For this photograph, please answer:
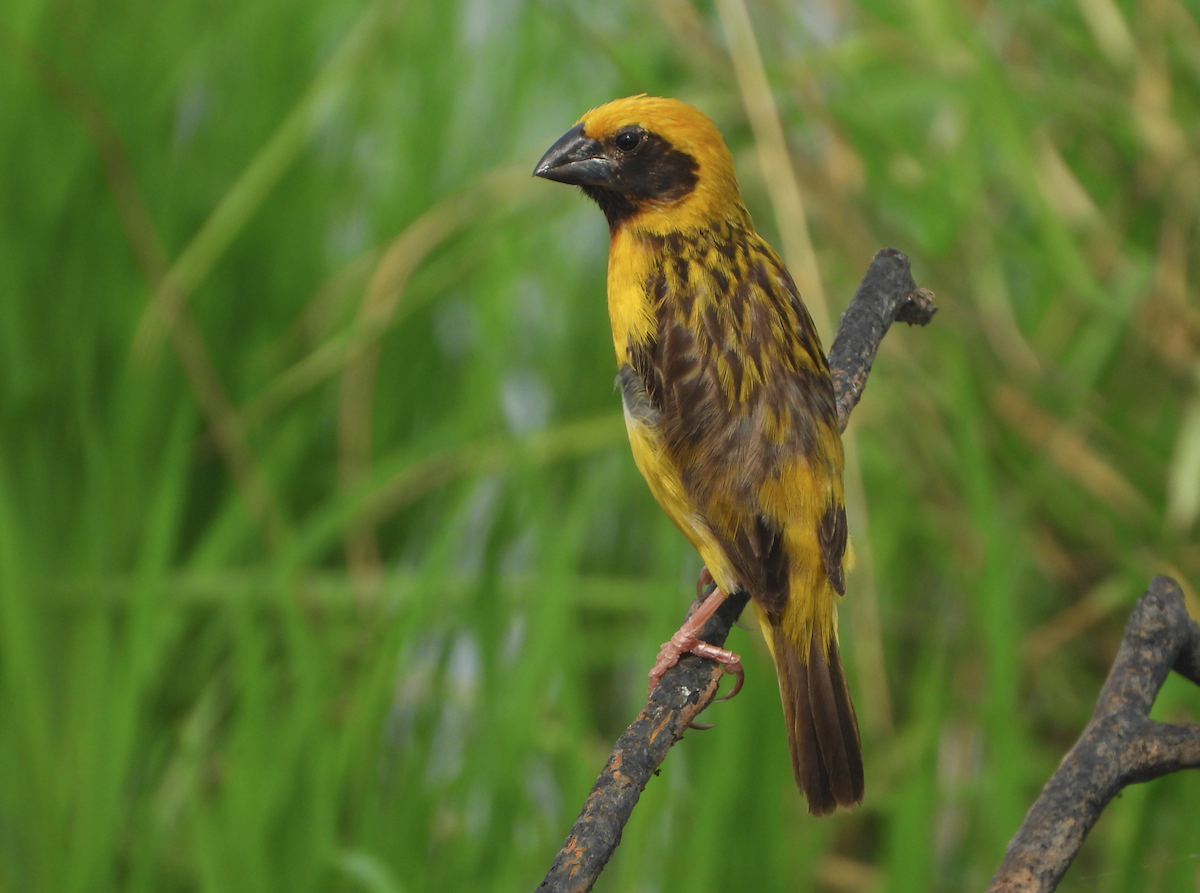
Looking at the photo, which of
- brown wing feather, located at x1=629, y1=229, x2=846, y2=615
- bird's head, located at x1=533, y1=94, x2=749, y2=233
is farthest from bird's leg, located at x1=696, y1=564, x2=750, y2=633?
bird's head, located at x1=533, y1=94, x2=749, y2=233

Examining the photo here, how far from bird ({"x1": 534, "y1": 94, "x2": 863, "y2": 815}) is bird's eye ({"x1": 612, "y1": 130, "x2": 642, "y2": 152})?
95 millimetres

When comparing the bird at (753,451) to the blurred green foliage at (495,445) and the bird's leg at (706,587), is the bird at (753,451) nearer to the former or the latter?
the bird's leg at (706,587)

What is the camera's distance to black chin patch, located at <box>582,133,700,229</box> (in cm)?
267

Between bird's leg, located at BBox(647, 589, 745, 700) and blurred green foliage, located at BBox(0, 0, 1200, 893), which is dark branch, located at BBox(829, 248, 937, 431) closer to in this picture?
bird's leg, located at BBox(647, 589, 745, 700)

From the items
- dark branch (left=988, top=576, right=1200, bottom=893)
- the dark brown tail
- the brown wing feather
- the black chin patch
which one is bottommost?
the dark brown tail

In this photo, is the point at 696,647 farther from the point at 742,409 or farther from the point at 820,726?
the point at 742,409

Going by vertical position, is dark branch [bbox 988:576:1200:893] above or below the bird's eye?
below

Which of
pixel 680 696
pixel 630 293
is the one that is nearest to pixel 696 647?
pixel 680 696

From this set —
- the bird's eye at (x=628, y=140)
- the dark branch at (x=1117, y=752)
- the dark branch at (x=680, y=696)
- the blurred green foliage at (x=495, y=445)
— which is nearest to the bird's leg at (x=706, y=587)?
the dark branch at (x=680, y=696)

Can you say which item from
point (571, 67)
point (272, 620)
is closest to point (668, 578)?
point (272, 620)

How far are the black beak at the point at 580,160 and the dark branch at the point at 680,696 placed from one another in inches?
24.0

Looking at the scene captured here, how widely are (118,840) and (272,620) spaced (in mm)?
863

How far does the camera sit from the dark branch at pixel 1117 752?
1453 millimetres

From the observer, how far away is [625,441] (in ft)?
14.4
